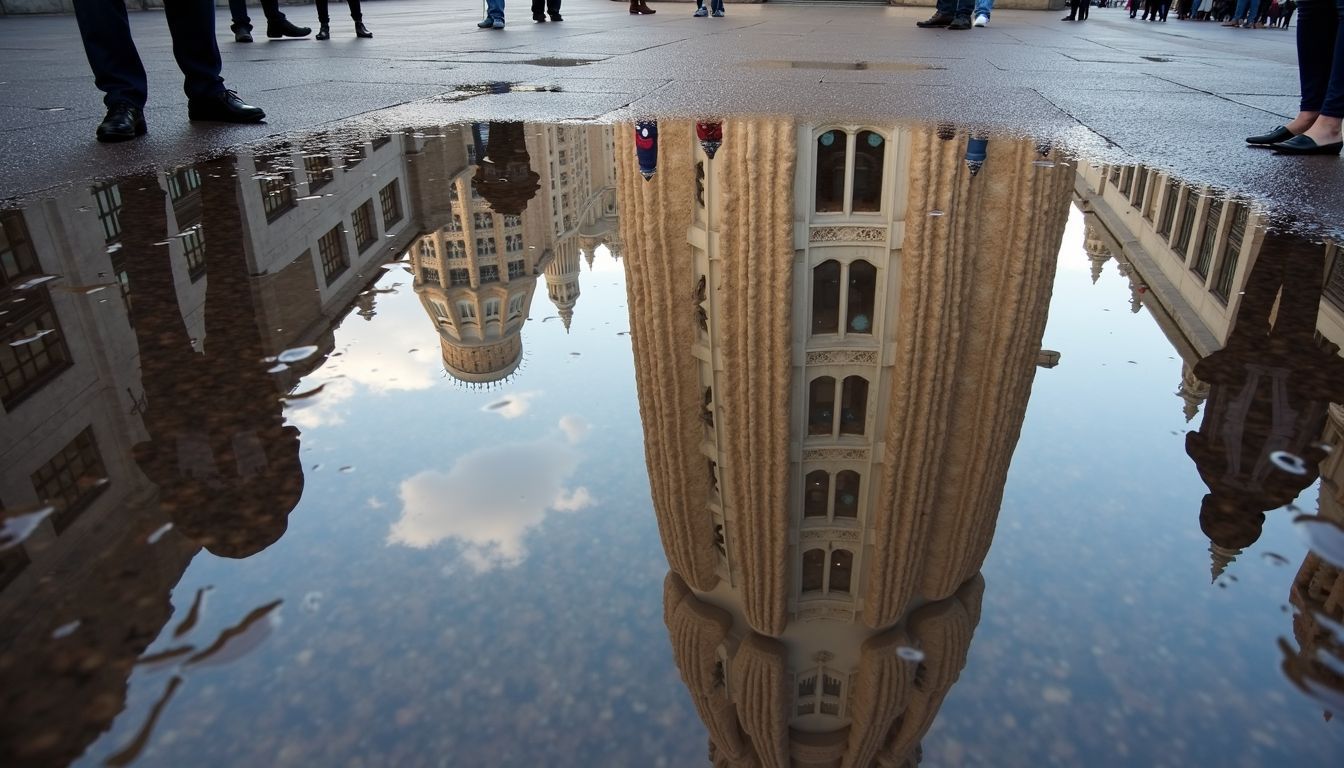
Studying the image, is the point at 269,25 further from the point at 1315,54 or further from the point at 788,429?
the point at 1315,54

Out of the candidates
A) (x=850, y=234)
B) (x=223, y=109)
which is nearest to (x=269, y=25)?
(x=223, y=109)

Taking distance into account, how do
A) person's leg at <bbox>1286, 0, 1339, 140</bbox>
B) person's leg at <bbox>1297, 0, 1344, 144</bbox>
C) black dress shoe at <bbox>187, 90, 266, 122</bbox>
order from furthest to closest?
black dress shoe at <bbox>187, 90, 266, 122</bbox> → person's leg at <bbox>1286, 0, 1339, 140</bbox> → person's leg at <bbox>1297, 0, 1344, 144</bbox>

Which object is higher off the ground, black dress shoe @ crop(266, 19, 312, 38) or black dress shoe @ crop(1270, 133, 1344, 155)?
black dress shoe @ crop(266, 19, 312, 38)

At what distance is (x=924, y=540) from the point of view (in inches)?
80.8

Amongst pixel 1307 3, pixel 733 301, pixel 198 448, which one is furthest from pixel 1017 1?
pixel 198 448

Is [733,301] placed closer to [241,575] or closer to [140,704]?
[241,575]

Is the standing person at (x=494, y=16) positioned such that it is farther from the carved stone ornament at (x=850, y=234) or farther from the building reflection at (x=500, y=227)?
the building reflection at (x=500, y=227)

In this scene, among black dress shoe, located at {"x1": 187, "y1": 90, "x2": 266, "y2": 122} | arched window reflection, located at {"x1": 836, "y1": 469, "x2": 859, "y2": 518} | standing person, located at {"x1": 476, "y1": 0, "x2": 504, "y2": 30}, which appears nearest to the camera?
arched window reflection, located at {"x1": 836, "y1": 469, "x2": 859, "y2": 518}

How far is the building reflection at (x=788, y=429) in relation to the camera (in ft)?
5.26

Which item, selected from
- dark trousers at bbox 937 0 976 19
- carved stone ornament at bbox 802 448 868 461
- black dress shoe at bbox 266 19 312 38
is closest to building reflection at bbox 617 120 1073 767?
carved stone ornament at bbox 802 448 868 461

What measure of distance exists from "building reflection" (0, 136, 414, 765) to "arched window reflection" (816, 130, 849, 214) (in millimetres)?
7304

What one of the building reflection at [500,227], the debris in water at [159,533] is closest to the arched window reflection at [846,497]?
the building reflection at [500,227]

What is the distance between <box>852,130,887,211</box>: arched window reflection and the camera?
793 cm

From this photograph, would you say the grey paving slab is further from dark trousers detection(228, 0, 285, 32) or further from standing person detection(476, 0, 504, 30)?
standing person detection(476, 0, 504, 30)
